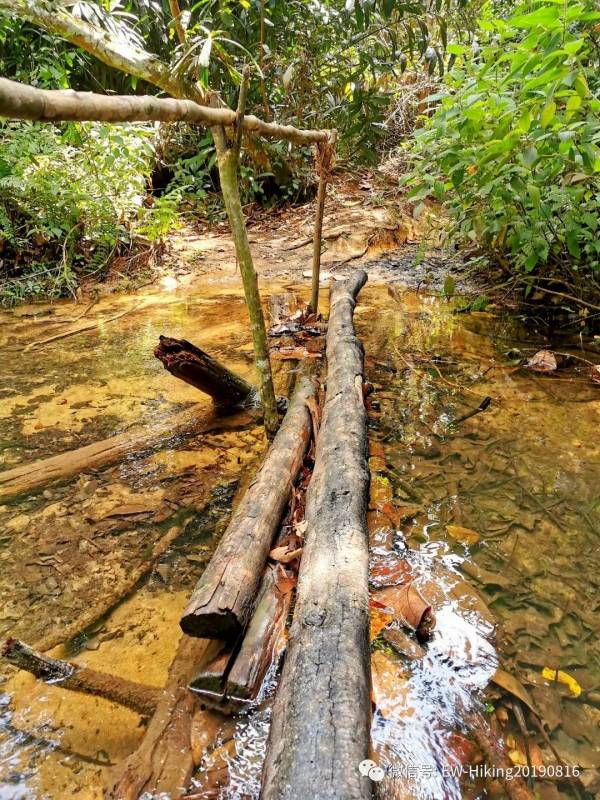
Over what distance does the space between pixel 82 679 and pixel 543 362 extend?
12.7ft

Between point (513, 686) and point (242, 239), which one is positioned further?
point (242, 239)

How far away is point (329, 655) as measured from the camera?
1.47 m

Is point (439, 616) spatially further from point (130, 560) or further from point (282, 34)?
point (282, 34)

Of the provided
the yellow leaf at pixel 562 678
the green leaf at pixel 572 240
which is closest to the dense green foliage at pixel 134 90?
the green leaf at pixel 572 240

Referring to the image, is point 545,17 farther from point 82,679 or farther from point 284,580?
point 82,679

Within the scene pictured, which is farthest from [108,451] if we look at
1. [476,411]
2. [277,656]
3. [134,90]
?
[134,90]

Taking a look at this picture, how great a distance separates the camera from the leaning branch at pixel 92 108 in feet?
3.94

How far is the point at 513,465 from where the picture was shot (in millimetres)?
2924

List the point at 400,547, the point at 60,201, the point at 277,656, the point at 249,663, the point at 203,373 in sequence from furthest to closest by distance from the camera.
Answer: the point at 60,201 → the point at 203,373 → the point at 400,547 → the point at 277,656 → the point at 249,663

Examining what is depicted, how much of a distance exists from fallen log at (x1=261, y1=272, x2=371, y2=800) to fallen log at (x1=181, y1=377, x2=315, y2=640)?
0.18 m

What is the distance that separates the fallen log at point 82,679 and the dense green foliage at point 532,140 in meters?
2.94

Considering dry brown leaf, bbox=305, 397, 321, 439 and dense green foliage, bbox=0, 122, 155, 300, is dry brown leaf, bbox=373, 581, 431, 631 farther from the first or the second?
dense green foliage, bbox=0, 122, 155, 300

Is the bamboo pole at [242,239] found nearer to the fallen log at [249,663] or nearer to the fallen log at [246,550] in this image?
the fallen log at [246,550]

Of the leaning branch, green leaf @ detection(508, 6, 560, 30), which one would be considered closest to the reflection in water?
the leaning branch
